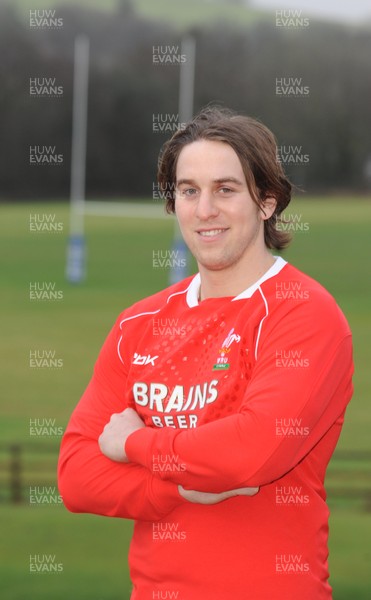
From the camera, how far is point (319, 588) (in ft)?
8.70

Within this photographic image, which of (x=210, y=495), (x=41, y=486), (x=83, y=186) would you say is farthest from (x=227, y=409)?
(x=83, y=186)

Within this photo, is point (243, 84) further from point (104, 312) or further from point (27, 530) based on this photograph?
point (27, 530)

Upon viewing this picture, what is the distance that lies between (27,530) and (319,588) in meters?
5.73

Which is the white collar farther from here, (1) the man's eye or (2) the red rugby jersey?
(1) the man's eye

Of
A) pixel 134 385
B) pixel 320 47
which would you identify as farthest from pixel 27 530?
pixel 320 47

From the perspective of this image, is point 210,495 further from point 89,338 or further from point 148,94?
point 148,94

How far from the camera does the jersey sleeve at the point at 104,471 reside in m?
2.73

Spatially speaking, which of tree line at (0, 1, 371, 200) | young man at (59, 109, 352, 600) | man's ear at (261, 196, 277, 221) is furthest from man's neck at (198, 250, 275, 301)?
tree line at (0, 1, 371, 200)

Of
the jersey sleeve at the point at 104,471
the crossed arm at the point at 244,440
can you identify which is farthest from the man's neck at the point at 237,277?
the jersey sleeve at the point at 104,471

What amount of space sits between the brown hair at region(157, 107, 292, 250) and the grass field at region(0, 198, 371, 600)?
13.7 feet

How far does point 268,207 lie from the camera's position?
288 centimetres

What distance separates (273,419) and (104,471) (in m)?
0.56

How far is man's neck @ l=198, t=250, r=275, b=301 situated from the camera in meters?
2.79

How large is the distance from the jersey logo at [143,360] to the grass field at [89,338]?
393 cm
